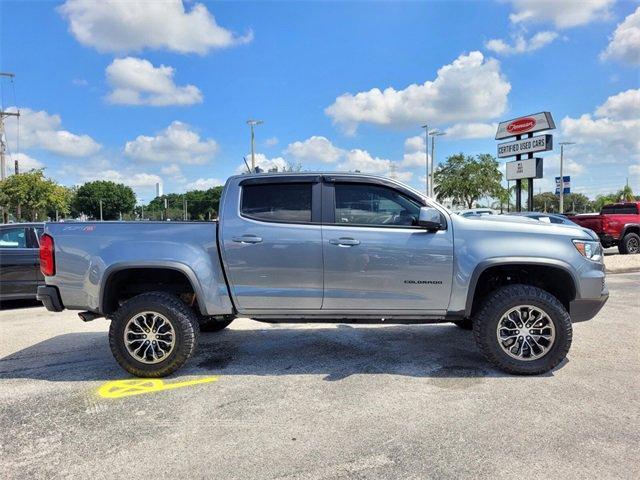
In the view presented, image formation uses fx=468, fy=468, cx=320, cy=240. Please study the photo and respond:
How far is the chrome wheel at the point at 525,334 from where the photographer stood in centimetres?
434

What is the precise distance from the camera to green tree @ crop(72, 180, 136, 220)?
96.8 m

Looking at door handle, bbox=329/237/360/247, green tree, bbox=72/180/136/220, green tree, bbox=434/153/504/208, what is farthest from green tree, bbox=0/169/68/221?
green tree, bbox=72/180/136/220

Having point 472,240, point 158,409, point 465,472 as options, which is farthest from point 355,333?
point 465,472

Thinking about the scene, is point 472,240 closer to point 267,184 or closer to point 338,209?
point 338,209

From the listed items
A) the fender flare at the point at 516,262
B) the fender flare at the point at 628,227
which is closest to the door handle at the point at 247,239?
the fender flare at the point at 516,262

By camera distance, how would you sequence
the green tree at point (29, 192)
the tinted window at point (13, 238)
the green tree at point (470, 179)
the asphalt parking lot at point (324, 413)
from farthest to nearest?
1. the green tree at point (470, 179)
2. the green tree at point (29, 192)
3. the tinted window at point (13, 238)
4. the asphalt parking lot at point (324, 413)

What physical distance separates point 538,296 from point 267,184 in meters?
2.76

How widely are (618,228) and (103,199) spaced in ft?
326

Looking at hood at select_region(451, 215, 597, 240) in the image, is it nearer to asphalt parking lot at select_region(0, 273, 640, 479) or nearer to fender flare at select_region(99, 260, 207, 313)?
asphalt parking lot at select_region(0, 273, 640, 479)

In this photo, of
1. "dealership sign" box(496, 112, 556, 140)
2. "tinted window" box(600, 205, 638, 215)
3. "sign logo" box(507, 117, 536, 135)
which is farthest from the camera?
"sign logo" box(507, 117, 536, 135)

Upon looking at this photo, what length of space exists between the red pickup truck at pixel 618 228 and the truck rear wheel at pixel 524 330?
41.9 feet

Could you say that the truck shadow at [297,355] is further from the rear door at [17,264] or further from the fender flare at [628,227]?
the fender flare at [628,227]

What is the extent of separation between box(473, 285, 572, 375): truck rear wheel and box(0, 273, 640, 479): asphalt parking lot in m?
0.16

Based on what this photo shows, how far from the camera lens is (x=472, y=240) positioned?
4324 millimetres
